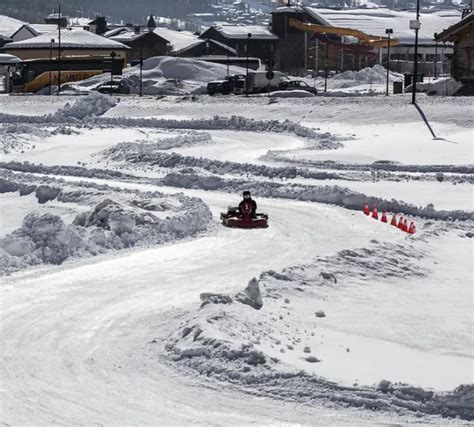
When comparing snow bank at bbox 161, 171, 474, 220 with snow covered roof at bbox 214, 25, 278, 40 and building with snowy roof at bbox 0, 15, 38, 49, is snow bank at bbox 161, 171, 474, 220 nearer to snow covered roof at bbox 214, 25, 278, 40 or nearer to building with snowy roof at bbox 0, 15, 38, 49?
snow covered roof at bbox 214, 25, 278, 40

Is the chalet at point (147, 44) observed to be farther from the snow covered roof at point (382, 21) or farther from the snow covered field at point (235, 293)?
the snow covered field at point (235, 293)

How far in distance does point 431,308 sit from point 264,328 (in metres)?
3.75

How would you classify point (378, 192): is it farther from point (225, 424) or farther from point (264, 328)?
point (225, 424)

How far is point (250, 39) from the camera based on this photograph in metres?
112

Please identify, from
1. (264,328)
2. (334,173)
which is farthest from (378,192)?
(264,328)

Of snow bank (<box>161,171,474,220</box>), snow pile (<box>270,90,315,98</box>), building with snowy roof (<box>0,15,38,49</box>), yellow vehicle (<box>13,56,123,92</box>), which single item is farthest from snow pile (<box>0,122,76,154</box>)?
building with snowy roof (<box>0,15,38,49</box>)

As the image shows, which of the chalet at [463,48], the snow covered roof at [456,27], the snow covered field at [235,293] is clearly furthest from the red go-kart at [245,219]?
the chalet at [463,48]

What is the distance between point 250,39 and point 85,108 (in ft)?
188

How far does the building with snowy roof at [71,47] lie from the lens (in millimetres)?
94000

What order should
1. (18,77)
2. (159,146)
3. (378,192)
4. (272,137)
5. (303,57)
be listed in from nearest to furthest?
(378,192)
(159,146)
(272,137)
(18,77)
(303,57)

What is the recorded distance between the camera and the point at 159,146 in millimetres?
43500

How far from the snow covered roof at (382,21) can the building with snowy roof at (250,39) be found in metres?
5.07

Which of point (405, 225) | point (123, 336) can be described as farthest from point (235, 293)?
point (405, 225)

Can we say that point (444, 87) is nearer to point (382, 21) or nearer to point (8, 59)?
point (8, 59)
